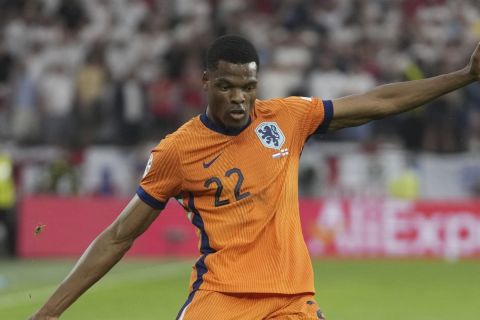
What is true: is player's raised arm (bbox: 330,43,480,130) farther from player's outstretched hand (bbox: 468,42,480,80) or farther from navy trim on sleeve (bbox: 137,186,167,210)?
navy trim on sleeve (bbox: 137,186,167,210)

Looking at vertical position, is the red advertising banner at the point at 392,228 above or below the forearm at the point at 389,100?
below

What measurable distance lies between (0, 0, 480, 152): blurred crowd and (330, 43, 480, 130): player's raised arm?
43.0 feet

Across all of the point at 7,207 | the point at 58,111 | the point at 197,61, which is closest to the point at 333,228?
the point at 197,61

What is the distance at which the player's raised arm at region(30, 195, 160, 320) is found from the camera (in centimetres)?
562

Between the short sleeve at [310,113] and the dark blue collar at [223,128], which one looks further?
the short sleeve at [310,113]

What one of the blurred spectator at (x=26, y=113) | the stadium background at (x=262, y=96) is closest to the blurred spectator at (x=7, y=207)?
the stadium background at (x=262, y=96)

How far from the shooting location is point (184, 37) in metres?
20.7

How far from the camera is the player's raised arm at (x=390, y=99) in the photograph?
18.7 ft

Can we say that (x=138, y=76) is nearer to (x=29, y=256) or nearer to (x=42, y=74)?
(x=42, y=74)

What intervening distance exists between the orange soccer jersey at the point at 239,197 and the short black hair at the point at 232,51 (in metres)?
0.37

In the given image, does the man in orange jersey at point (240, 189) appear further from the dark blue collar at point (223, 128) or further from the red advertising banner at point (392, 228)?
the red advertising banner at point (392, 228)

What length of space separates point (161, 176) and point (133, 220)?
260mm

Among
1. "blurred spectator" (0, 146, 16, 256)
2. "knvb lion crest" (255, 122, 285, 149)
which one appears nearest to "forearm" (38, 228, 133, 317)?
"knvb lion crest" (255, 122, 285, 149)

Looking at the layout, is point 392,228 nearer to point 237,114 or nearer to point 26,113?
point 26,113
